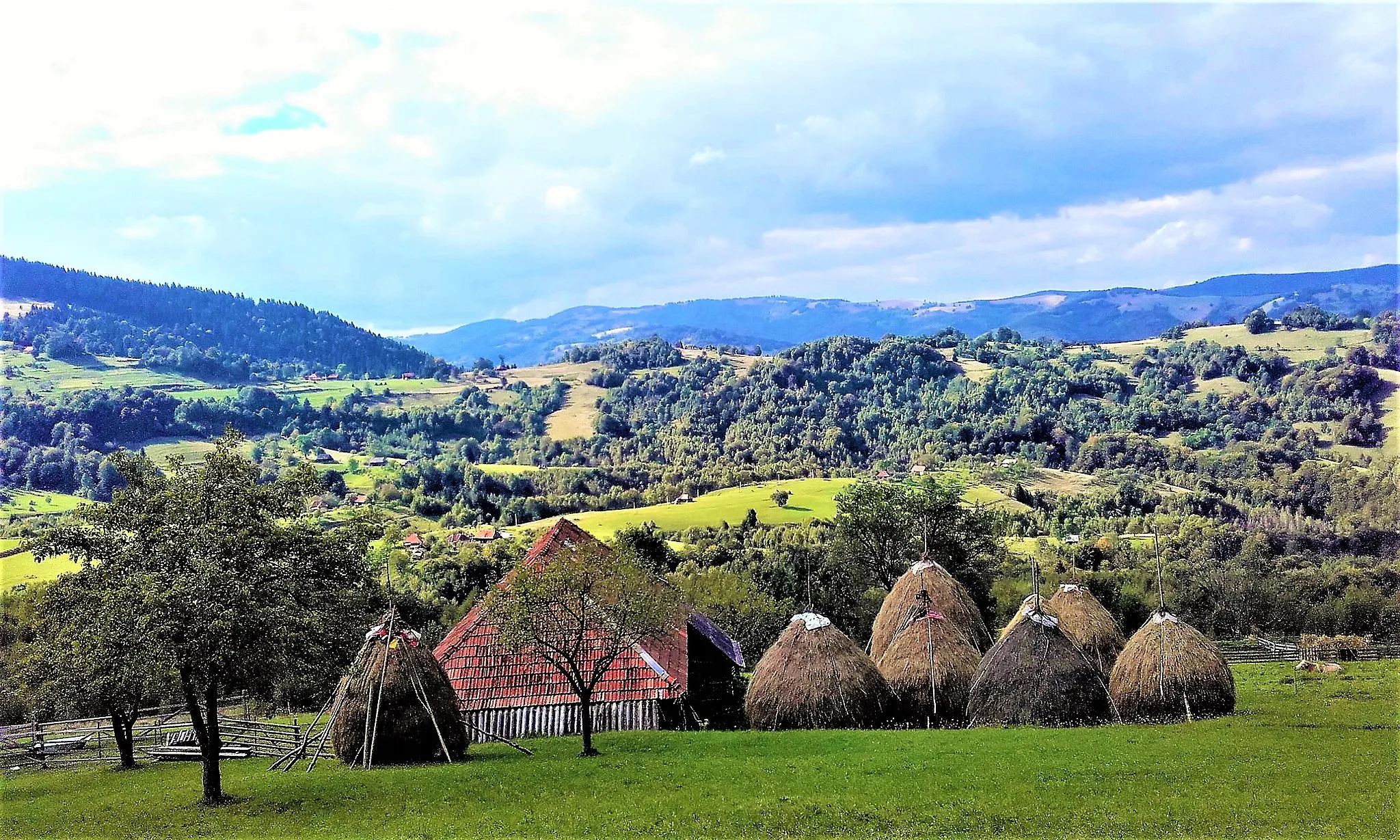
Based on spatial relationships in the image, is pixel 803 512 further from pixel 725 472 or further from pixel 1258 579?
pixel 1258 579

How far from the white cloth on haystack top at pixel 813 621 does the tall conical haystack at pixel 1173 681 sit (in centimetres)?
938

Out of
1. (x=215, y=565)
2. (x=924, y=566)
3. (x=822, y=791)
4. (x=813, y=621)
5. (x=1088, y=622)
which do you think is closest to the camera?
(x=215, y=565)

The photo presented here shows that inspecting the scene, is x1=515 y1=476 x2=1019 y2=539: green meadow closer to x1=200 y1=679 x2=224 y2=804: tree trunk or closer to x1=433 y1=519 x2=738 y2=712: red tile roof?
x1=433 y1=519 x2=738 y2=712: red tile roof

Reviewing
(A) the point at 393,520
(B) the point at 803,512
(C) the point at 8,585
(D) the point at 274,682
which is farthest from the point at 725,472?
(D) the point at 274,682

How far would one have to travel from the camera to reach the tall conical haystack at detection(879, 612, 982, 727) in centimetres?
3284

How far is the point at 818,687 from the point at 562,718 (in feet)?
28.1

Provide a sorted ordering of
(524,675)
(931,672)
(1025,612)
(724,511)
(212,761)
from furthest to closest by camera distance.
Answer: (724,511) < (1025,612) < (524,675) < (931,672) < (212,761)

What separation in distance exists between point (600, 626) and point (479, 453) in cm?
17095

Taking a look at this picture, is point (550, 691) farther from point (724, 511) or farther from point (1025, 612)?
point (724, 511)

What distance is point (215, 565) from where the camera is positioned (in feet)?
63.1

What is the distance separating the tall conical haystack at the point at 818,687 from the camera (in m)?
31.4

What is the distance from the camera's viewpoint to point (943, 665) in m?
33.5

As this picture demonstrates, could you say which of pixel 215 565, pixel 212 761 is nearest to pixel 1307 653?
pixel 212 761

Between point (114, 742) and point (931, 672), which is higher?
point (931, 672)
